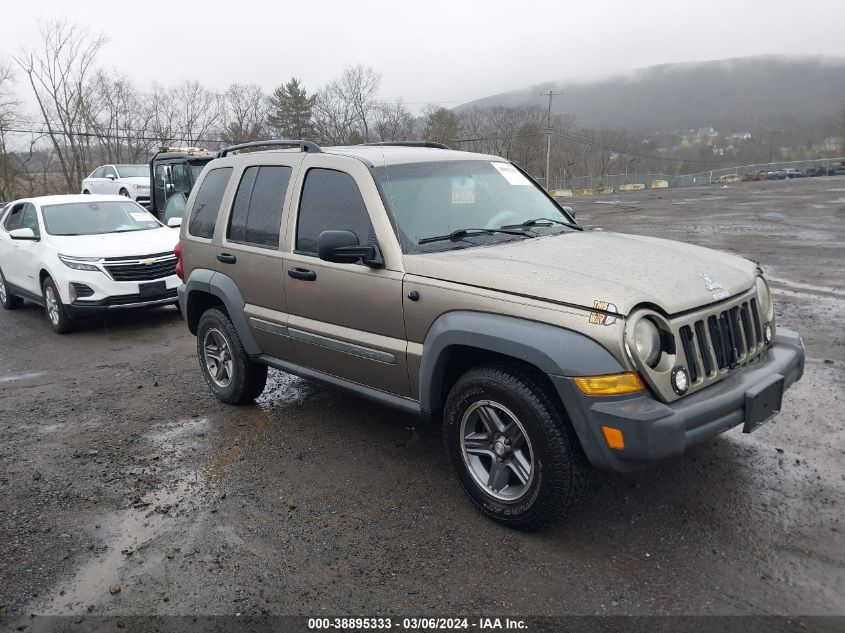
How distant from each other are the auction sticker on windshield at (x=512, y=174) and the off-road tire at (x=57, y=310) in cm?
638

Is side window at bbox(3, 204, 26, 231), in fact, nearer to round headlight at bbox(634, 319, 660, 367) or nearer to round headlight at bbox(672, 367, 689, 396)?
round headlight at bbox(634, 319, 660, 367)

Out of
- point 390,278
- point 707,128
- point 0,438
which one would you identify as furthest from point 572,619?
point 707,128

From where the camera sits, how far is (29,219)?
9.60 metres

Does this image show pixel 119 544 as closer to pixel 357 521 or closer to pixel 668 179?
pixel 357 521

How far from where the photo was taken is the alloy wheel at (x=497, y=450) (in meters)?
3.33

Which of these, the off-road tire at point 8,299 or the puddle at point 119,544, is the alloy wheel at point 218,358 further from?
the off-road tire at point 8,299

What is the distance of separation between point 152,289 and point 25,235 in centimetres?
212

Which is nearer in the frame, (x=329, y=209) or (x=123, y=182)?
(x=329, y=209)

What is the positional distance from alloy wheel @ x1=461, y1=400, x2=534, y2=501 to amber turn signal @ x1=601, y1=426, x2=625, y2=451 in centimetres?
42

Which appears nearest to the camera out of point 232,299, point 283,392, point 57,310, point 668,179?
point 232,299

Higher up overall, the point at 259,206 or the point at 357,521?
the point at 259,206

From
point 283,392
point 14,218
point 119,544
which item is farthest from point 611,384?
point 14,218

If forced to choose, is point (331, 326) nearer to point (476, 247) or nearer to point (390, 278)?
point (390, 278)

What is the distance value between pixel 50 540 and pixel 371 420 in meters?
2.27
